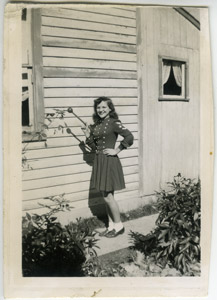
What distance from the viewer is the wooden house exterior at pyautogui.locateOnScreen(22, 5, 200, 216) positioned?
1873 millimetres

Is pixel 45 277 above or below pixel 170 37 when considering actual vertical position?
below

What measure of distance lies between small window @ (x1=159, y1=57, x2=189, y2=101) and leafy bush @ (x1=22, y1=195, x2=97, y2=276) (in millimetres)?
739

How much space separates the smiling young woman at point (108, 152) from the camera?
1.92 metres

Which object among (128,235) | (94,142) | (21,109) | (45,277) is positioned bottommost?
(45,277)

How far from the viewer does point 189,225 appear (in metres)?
1.96

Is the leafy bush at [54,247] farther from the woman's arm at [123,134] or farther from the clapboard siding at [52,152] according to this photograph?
the woman's arm at [123,134]

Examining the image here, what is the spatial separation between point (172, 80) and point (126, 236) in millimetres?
799

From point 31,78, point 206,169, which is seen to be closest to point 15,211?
point 31,78

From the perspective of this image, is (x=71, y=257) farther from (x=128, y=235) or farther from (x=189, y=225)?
(x=189, y=225)

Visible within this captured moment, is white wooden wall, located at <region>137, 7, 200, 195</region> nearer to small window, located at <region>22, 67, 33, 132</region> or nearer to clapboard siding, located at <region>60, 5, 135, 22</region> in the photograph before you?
clapboard siding, located at <region>60, 5, 135, 22</region>

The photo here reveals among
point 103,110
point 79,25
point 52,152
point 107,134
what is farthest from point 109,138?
point 79,25

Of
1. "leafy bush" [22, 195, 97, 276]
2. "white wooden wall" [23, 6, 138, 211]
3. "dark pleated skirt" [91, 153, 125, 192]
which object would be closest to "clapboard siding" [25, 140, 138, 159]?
"white wooden wall" [23, 6, 138, 211]

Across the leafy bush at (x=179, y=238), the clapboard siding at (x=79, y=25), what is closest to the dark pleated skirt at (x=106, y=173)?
the leafy bush at (x=179, y=238)

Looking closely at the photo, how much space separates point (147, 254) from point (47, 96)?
2.95 feet
